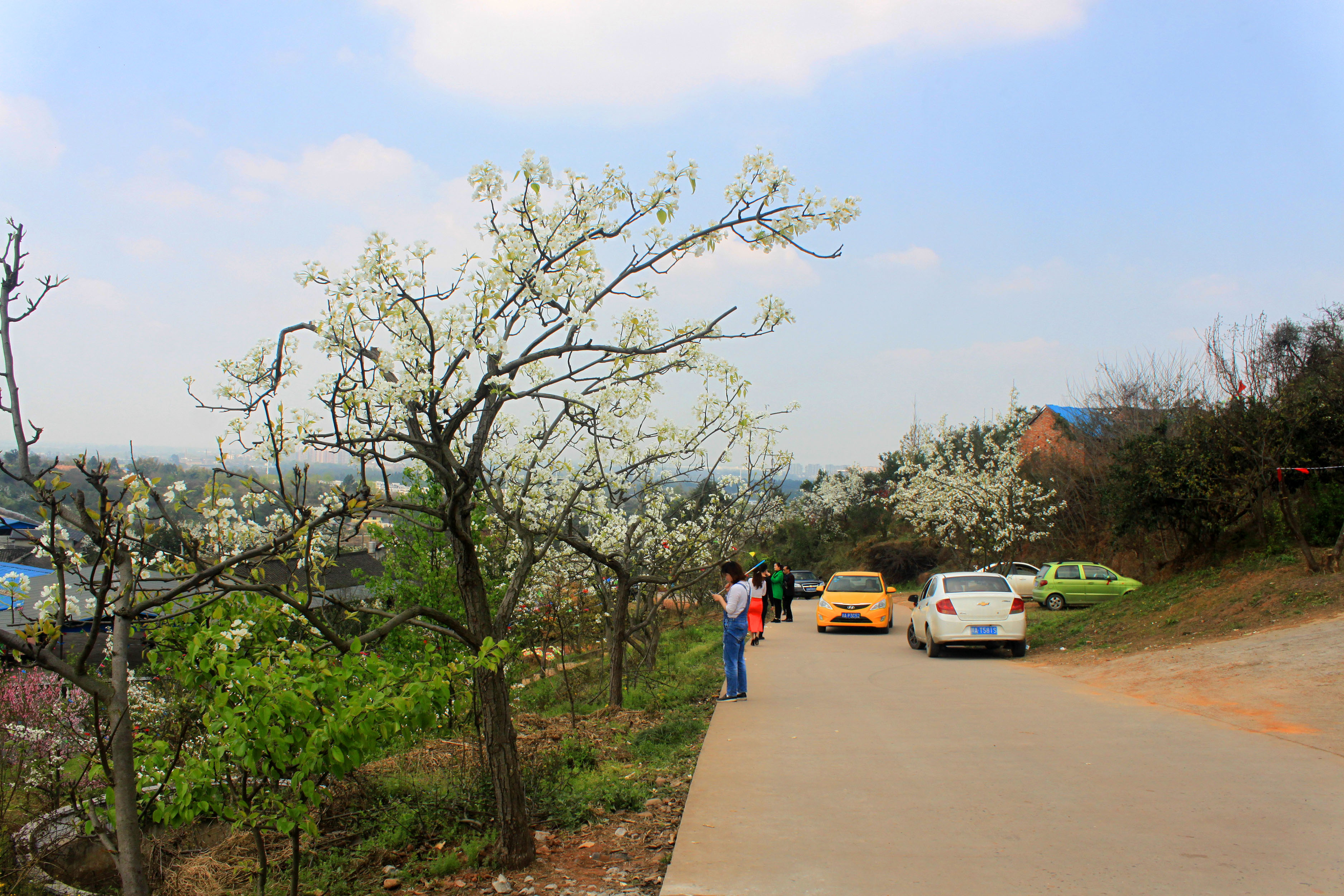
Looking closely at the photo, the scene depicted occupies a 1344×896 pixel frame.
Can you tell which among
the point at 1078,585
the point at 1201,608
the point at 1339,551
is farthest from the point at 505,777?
the point at 1078,585

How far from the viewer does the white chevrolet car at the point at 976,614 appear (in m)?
14.3

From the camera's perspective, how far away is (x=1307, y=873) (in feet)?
13.3

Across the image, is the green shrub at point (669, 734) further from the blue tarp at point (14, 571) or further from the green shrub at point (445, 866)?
the blue tarp at point (14, 571)

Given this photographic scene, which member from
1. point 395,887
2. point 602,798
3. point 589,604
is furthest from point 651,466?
point 395,887

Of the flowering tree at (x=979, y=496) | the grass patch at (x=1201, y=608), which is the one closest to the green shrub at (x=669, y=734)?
the grass patch at (x=1201, y=608)

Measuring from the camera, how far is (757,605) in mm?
16766

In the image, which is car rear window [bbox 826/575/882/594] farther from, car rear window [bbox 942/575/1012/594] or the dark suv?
the dark suv

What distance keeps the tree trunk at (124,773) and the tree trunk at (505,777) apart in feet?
6.09

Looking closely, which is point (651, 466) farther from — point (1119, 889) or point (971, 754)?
point (1119, 889)

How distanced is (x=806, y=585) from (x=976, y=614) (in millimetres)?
28747

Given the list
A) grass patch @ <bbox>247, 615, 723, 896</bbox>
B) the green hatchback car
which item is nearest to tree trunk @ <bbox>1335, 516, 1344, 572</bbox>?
the green hatchback car

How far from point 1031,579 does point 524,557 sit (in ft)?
85.9

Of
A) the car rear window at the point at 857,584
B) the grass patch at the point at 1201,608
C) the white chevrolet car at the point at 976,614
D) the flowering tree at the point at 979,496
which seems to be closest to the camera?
the grass patch at the point at 1201,608

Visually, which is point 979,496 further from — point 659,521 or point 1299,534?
point 659,521
